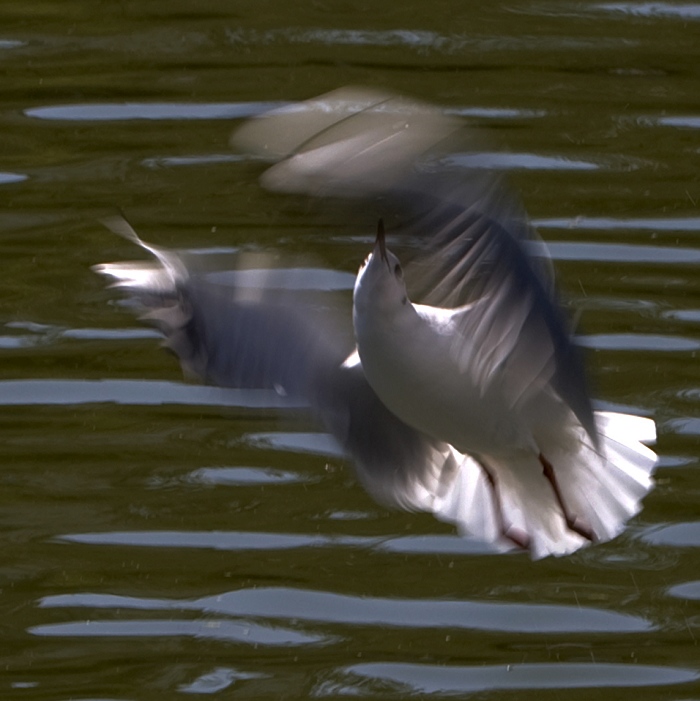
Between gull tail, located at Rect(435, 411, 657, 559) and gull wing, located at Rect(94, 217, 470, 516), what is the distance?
0.46 ft

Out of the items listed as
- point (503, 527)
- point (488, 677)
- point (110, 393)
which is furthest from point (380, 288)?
point (110, 393)

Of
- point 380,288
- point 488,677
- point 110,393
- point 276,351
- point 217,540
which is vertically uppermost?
point 380,288

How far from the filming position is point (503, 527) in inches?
137

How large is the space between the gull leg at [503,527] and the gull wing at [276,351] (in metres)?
0.16

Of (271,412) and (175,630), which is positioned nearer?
(175,630)

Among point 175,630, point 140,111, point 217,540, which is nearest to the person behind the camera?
point 175,630

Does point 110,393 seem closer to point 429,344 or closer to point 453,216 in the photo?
point 429,344

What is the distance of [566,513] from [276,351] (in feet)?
2.06

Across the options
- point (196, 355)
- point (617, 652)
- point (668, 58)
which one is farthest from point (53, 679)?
point (668, 58)

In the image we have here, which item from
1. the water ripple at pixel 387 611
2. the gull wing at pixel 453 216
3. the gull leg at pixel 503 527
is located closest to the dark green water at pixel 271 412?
the water ripple at pixel 387 611

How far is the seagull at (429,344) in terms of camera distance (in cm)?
289

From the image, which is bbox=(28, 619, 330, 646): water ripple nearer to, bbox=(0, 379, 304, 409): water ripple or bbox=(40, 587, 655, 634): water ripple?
bbox=(40, 587, 655, 634): water ripple

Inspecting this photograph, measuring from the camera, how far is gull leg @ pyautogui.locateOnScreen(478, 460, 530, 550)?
3.47m

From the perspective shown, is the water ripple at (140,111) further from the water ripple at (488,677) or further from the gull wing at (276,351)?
the water ripple at (488,677)
